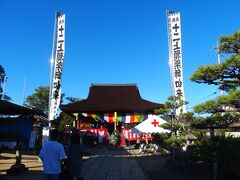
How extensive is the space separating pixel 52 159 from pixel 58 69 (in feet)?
37.2

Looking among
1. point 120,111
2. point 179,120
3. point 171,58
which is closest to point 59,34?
point 171,58

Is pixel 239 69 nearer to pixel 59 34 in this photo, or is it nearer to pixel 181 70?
pixel 181 70

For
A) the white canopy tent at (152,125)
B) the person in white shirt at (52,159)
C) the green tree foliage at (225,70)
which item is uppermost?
the green tree foliage at (225,70)

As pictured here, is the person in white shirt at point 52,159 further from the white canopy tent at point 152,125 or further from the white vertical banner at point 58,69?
the white vertical banner at point 58,69

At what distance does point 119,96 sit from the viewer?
33688 millimetres

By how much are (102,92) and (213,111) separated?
85.0ft

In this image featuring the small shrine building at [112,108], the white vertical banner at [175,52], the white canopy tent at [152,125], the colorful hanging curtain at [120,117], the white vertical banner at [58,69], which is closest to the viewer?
the white vertical banner at [175,52]

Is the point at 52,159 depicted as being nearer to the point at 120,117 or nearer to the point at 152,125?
the point at 152,125

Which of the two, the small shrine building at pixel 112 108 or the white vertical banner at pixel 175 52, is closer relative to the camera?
the white vertical banner at pixel 175 52

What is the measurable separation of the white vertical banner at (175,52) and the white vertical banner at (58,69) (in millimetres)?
5100

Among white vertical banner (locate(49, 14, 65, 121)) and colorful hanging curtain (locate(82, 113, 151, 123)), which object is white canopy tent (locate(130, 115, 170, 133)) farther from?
colorful hanging curtain (locate(82, 113, 151, 123))

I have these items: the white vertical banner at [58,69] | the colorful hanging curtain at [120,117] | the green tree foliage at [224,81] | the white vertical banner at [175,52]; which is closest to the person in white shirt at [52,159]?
the green tree foliage at [224,81]

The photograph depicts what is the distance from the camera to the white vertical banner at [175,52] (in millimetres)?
16156

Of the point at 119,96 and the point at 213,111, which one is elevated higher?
the point at 119,96
